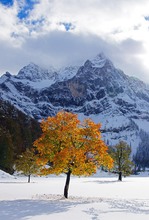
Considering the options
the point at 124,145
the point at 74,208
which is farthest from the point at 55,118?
the point at 124,145

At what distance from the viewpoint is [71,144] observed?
138 feet

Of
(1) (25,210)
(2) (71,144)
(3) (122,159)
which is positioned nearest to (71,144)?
(2) (71,144)

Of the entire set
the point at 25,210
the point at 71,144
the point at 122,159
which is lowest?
the point at 25,210

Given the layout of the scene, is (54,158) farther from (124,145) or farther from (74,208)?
(124,145)

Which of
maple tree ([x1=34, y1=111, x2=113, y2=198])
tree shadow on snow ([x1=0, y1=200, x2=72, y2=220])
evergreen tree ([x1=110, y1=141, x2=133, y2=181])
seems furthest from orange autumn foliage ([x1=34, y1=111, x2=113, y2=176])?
evergreen tree ([x1=110, y1=141, x2=133, y2=181])

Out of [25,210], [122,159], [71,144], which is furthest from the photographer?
[122,159]

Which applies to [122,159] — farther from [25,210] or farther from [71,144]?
[25,210]

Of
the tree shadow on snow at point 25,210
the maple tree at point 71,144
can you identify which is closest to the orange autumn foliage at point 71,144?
the maple tree at point 71,144

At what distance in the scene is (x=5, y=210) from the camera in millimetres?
28906

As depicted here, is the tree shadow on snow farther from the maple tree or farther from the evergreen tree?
the evergreen tree

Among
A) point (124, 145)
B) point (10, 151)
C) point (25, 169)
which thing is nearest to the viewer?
point (25, 169)

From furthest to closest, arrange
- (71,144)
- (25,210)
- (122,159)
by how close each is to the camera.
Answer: (122,159), (71,144), (25,210)

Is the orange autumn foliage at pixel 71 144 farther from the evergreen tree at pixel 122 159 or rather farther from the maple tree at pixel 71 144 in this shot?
the evergreen tree at pixel 122 159

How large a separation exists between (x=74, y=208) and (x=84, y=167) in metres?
10.4
